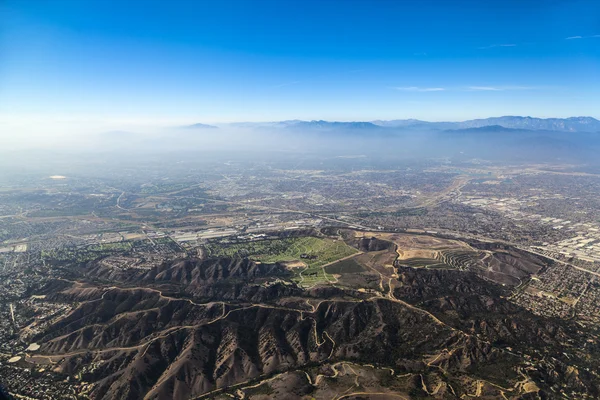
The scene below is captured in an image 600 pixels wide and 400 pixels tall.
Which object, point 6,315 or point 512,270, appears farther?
point 512,270

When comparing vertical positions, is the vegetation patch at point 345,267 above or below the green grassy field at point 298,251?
above

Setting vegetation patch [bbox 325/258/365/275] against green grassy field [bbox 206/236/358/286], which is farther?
green grassy field [bbox 206/236/358/286]

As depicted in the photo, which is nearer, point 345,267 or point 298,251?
point 345,267

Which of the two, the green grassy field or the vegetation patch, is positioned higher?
the vegetation patch

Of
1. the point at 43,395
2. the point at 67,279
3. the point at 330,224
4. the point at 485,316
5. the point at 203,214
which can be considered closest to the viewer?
the point at 43,395

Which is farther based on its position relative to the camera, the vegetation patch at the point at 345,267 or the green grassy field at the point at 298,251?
the green grassy field at the point at 298,251

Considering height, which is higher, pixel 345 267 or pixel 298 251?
pixel 345 267

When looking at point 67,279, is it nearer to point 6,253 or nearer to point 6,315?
point 6,315

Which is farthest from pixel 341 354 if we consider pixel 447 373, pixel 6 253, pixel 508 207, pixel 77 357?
pixel 508 207
